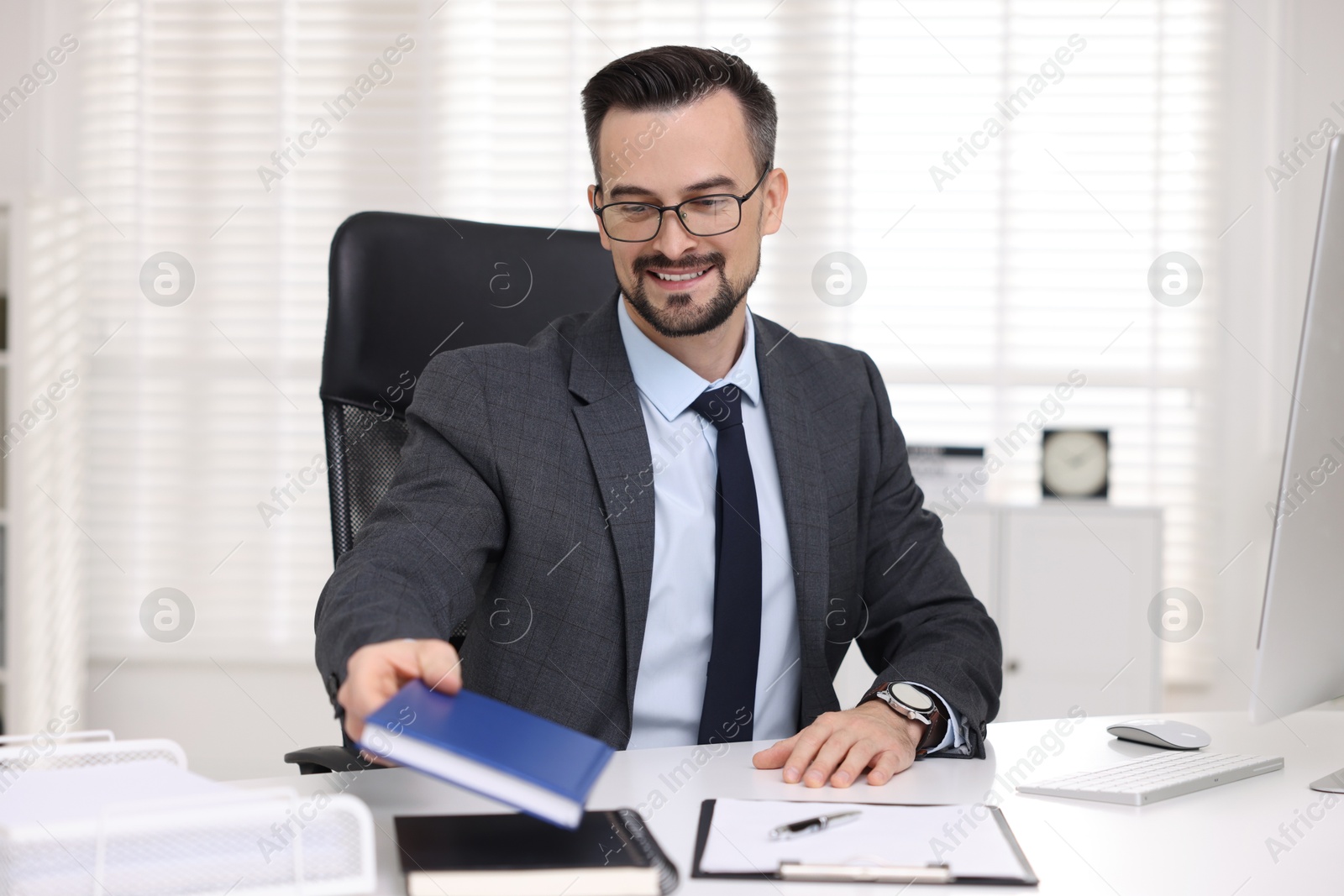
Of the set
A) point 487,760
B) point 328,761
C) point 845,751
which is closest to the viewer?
point 487,760

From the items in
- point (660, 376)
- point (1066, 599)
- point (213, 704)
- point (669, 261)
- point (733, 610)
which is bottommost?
point (213, 704)

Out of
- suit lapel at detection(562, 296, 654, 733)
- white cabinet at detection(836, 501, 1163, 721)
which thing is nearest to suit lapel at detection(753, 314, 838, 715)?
suit lapel at detection(562, 296, 654, 733)

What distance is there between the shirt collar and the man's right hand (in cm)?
64

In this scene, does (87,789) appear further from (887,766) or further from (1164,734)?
(1164,734)

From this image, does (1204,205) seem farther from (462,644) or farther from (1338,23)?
(462,644)

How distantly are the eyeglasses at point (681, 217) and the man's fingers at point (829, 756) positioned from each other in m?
0.69

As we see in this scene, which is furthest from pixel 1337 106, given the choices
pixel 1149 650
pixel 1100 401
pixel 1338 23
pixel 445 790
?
pixel 445 790

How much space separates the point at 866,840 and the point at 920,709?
35 cm

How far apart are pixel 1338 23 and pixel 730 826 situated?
320cm

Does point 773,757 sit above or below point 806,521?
below

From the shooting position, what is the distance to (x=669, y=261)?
57.2 inches

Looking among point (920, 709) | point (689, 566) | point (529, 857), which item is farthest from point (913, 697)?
point (529, 857)

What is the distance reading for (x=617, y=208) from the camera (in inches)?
56.9

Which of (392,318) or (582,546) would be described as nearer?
(582,546)
